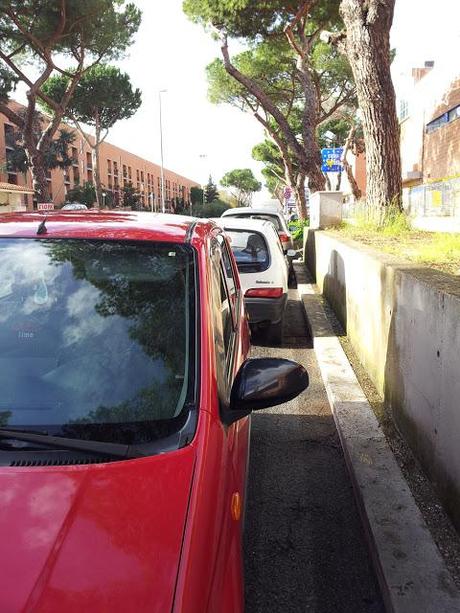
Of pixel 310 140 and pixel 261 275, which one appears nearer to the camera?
pixel 261 275

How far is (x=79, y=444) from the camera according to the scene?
1.68 meters

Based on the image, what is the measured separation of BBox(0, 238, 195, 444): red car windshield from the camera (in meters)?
1.84

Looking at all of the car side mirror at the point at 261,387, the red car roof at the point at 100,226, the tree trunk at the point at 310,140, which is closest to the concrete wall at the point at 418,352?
the car side mirror at the point at 261,387

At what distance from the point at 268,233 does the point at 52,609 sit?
6738 mm

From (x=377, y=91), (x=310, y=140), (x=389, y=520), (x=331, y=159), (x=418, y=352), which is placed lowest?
(x=389, y=520)

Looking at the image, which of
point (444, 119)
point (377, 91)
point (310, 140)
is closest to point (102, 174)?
point (444, 119)

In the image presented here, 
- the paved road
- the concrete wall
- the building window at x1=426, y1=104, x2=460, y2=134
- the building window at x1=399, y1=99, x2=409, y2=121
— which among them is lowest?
the paved road

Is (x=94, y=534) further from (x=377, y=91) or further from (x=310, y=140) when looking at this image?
(x=310, y=140)

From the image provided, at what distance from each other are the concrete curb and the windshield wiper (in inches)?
53.8

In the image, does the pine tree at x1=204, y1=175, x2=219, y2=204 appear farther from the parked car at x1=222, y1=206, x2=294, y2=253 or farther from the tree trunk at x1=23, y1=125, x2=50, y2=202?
the parked car at x1=222, y1=206, x2=294, y2=253

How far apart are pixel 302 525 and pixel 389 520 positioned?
0.49m

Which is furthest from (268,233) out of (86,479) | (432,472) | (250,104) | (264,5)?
(250,104)

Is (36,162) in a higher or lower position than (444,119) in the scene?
lower

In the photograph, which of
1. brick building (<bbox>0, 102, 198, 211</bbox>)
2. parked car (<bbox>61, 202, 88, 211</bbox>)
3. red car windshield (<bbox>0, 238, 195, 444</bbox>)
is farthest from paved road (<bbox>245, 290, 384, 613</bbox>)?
brick building (<bbox>0, 102, 198, 211</bbox>)
